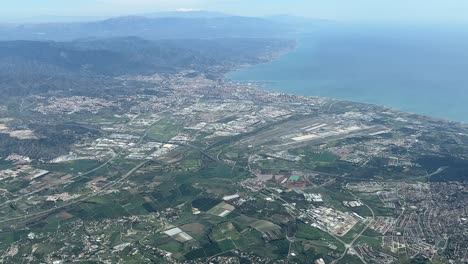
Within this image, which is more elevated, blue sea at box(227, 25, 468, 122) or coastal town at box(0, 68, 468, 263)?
coastal town at box(0, 68, 468, 263)

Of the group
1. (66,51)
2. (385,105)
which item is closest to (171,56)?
(66,51)

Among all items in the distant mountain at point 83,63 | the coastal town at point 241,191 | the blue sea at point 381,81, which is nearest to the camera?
the coastal town at point 241,191

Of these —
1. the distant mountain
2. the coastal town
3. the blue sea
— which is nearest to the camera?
the coastal town

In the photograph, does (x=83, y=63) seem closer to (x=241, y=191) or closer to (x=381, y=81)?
(x=381, y=81)

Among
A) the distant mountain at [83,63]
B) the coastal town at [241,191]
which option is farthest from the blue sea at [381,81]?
the distant mountain at [83,63]

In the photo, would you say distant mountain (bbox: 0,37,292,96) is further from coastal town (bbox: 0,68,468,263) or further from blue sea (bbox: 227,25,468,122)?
coastal town (bbox: 0,68,468,263)

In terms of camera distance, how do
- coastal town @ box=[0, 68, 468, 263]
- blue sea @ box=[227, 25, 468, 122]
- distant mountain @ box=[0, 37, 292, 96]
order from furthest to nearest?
distant mountain @ box=[0, 37, 292, 96]
blue sea @ box=[227, 25, 468, 122]
coastal town @ box=[0, 68, 468, 263]

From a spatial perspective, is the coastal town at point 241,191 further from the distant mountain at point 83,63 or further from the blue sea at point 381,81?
the distant mountain at point 83,63

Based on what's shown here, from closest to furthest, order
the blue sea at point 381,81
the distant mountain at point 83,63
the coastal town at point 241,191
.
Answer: the coastal town at point 241,191 < the blue sea at point 381,81 < the distant mountain at point 83,63

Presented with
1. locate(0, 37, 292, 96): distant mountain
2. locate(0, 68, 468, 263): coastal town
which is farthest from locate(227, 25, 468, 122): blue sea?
locate(0, 37, 292, 96): distant mountain

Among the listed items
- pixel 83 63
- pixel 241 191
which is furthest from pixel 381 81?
pixel 83 63

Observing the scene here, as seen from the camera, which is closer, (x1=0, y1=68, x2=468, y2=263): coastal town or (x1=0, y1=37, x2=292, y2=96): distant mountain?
(x1=0, y1=68, x2=468, y2=263): coastal town

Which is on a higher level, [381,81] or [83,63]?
[381,81]
